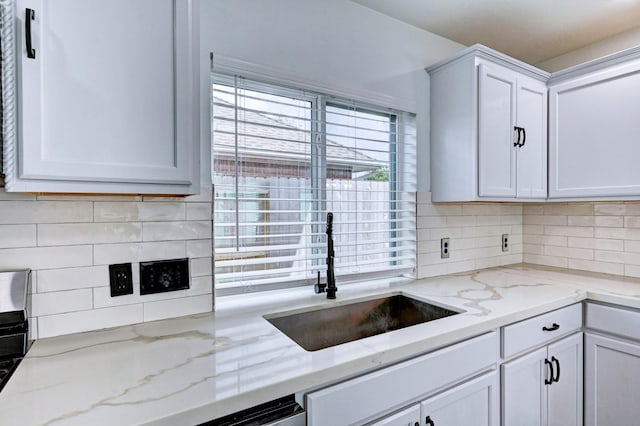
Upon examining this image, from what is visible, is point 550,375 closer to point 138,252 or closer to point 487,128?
point 487,128

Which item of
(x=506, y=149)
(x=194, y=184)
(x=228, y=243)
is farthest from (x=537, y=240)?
(x=194, y=184)

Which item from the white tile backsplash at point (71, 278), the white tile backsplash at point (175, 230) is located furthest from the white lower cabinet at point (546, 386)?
the white tile backsplash at point (71, 278)

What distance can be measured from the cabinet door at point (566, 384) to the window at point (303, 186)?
0.80m

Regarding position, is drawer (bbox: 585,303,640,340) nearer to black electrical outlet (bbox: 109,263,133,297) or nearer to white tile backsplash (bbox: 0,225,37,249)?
black electrical outlet (bbox: 109,263,133,297)

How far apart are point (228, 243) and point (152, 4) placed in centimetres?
89

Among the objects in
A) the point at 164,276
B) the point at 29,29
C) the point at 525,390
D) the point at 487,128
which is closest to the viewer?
the point at 29,29

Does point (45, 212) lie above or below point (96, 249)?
above

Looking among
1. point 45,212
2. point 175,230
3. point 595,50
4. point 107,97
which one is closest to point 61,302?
point 45,212

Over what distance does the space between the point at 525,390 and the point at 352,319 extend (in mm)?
782

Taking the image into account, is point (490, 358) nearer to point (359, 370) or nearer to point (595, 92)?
point (359, 370)

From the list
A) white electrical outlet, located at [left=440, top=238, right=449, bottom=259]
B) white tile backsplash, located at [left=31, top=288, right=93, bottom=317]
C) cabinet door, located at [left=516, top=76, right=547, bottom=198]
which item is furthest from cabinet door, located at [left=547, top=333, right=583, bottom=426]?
white tile backsplash, located at [left=31, top=288, right=93, bottom=317]

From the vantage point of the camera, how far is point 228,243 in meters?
1.51

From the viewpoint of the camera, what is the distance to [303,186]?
5.67 feet

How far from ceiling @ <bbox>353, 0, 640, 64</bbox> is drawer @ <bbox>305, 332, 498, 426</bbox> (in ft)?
5.28
